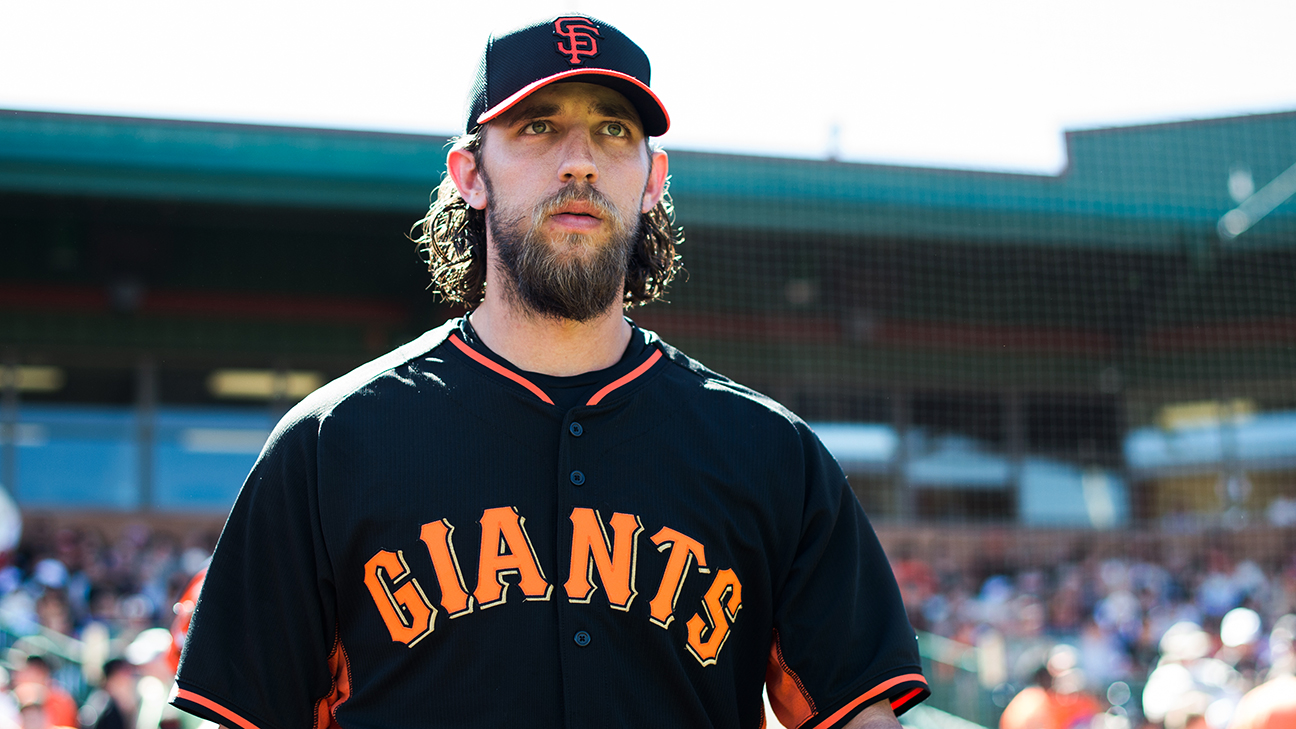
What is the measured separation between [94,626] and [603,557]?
7.94 meters

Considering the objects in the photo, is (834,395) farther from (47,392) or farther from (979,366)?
(47,392)

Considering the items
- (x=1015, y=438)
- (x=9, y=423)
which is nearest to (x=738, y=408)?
(x=9, y=423)

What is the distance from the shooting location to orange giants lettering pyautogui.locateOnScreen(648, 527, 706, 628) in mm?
1694

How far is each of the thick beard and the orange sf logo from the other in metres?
0.22

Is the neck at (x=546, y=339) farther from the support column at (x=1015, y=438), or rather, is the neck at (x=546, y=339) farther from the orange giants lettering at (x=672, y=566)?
the support column at (x=1015, y=438)

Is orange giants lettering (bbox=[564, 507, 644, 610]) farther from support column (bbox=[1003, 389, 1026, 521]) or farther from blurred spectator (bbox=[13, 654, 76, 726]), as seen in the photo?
support column (bbox=[1003, 389, 1026, 521])

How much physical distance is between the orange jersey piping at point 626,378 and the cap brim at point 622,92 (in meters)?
0.39

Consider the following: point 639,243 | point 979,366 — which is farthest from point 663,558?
point 979,366

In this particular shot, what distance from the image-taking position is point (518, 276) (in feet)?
6.01

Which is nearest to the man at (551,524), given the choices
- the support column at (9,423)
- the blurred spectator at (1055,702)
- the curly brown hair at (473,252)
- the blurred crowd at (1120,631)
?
the curly brown hair at (473,252)

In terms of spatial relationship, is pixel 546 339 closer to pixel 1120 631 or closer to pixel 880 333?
pixel 1120 631

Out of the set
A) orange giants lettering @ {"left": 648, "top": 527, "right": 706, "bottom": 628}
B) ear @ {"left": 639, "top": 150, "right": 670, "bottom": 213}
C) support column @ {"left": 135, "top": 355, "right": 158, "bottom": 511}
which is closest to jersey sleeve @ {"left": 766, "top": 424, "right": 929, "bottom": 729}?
orange giants lettering @ {"left": 648, "top": 527, "right": 706, "bottom": 628}

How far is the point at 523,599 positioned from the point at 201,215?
34.7 feet

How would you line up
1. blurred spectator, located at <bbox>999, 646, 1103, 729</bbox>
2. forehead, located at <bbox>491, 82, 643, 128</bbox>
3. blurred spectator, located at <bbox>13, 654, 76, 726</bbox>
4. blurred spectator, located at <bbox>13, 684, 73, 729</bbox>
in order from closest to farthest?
forehead, located at <bbox>491, 82, 643, 128</bbox> → blurred spectator, located at <bbox>13, 684, 73, 729</bbox> → blurred spectator, located at <bbox>13, 654, 76, 726</bbox> → blurred spectator, located at <bbox>999, 646, 1103, 729</bbox>
